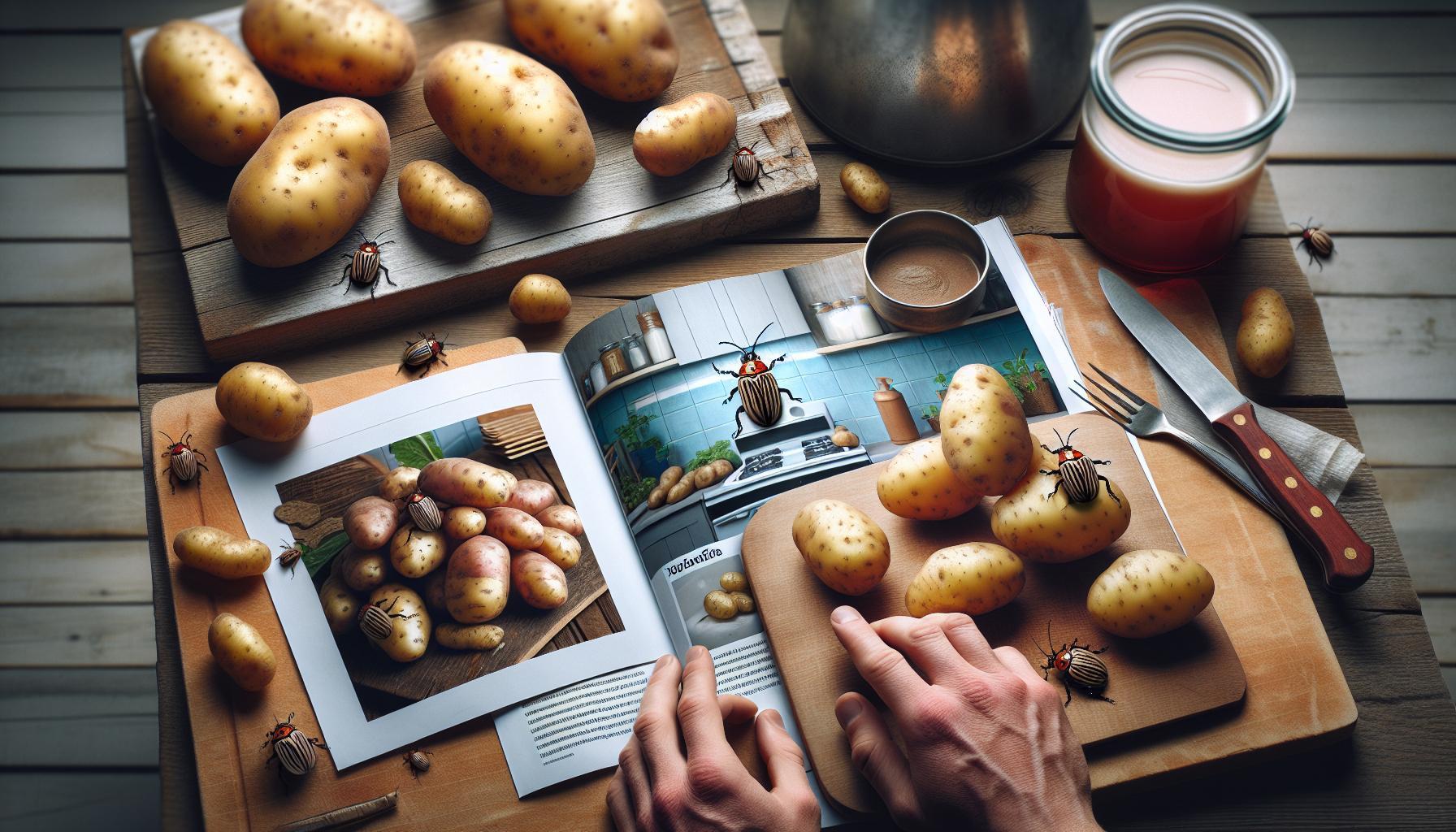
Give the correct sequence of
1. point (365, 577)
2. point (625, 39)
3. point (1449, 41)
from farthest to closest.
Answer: point (1449, 41), point (625, 39), point (365, 577)

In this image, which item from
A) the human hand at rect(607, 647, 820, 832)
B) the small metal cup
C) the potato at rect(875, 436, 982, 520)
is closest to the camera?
the human hand at rect(607, 647, 820, 832)

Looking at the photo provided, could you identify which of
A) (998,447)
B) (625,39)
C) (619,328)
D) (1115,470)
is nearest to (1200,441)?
(1115,470)

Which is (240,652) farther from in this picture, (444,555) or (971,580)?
(971,580)

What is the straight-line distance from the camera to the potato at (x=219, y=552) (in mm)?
929

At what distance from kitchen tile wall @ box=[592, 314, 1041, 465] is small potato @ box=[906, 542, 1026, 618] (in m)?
0.15

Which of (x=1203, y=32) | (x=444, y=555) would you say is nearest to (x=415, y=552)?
(x=444, y=555)

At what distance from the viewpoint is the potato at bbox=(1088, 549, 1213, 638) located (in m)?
0.86

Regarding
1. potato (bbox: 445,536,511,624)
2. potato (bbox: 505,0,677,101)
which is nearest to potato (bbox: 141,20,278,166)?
potato (bbox: 505,0,677,101)

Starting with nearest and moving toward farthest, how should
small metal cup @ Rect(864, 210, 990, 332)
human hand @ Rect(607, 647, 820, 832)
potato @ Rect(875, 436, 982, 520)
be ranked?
human hand @ Rect(607, 647, 820, 832)
potato @ Rect(875, 436, 982, 520)
small metal cup @ Rect(864, 210, 990, 332)

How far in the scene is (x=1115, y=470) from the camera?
3.16ft

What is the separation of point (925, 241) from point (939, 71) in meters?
0.17

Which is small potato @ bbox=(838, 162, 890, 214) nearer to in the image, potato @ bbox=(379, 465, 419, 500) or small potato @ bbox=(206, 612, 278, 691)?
potato @ bbox=(379, 465, 419, 500)

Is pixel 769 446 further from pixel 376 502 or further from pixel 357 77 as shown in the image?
pixel 357 77

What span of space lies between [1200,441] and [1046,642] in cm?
25
